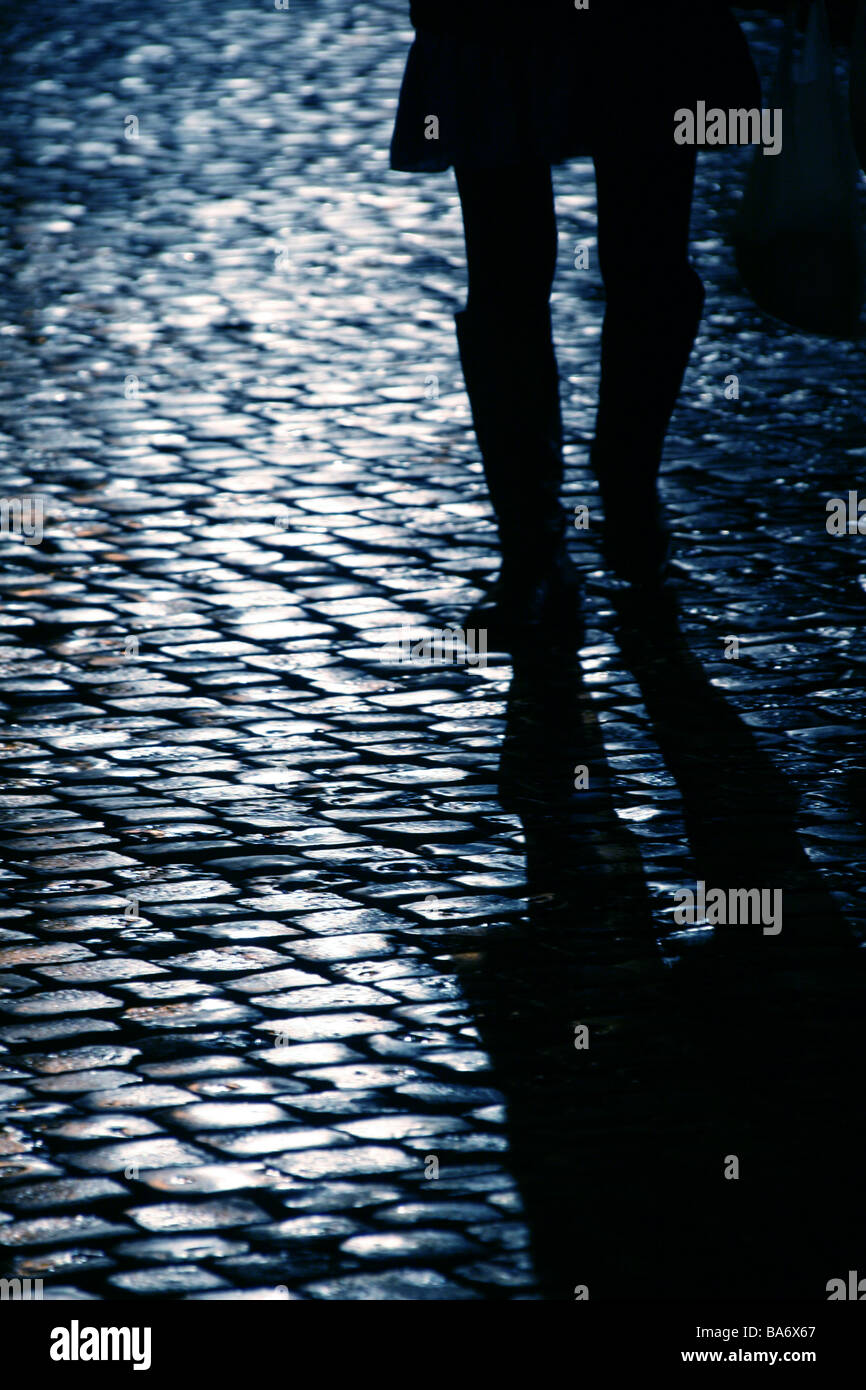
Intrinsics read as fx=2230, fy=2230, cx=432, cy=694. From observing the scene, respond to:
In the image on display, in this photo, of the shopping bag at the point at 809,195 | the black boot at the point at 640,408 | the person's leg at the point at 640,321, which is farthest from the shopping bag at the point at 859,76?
the black boot at the point at 640,408

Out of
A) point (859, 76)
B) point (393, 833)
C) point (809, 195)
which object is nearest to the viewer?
point (393, 833)

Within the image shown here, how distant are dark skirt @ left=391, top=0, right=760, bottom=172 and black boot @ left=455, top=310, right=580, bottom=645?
1.58 ft

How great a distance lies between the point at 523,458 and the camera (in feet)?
19.3

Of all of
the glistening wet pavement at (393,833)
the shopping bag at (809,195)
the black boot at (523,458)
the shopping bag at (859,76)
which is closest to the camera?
the glistening wet pavement at (393,833)

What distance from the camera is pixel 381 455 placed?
23.9 feet

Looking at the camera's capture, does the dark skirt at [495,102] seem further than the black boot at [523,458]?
No

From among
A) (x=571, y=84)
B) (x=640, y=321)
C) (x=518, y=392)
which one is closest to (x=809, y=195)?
(x=640, y=321)

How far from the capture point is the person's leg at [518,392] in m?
5.79

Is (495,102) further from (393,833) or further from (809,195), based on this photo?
(393,833)

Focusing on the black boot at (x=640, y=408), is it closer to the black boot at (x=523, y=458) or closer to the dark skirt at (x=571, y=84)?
the black boot at (x=523, y=458)

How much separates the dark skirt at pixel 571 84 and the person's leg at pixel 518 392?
0.16 metres

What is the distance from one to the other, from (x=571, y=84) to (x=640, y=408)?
864 mm

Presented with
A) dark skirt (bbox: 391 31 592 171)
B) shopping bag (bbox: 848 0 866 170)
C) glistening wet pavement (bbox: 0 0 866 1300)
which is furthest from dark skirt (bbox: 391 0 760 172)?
glistening wet pavement (bbox: 0 0 866 1300)

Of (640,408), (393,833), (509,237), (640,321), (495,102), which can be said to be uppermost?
(495,102)
